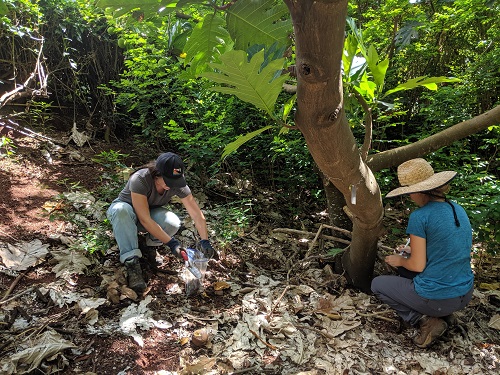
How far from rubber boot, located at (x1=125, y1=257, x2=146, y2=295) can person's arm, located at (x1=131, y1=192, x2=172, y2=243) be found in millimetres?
256

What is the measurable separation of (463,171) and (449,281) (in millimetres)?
1572

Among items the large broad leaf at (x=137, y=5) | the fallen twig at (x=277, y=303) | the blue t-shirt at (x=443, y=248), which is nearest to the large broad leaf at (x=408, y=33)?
the blue t-shirt at (x=443, y=248)

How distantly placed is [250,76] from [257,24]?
15 cm

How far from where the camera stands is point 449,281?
7.58 feet

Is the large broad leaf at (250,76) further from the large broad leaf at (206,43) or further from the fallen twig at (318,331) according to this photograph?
the fallen twig at (318,331)

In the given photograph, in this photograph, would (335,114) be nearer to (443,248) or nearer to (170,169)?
(443,248)

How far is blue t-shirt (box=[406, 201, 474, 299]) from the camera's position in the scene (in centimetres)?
227

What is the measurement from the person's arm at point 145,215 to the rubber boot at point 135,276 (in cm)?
26

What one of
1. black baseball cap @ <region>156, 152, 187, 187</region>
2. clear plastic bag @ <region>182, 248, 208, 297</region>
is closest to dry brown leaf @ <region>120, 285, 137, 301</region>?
clear plastic bag @ <region>182, 248, 208, 297</region>

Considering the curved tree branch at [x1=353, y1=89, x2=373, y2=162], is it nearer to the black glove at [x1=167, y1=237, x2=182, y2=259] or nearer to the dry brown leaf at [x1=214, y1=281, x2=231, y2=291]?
the dry brown leaf at [x1=214, y1=281, x2=231, y2=291]

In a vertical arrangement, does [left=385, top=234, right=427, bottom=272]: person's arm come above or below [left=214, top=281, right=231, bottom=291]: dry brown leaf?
above

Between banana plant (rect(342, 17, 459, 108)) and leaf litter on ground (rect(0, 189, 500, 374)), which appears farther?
leaf litter on ground (rect(0, 189, 500, 374))

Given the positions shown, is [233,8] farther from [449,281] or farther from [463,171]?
[463,171]

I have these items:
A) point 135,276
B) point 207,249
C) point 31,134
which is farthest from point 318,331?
point 31,134
